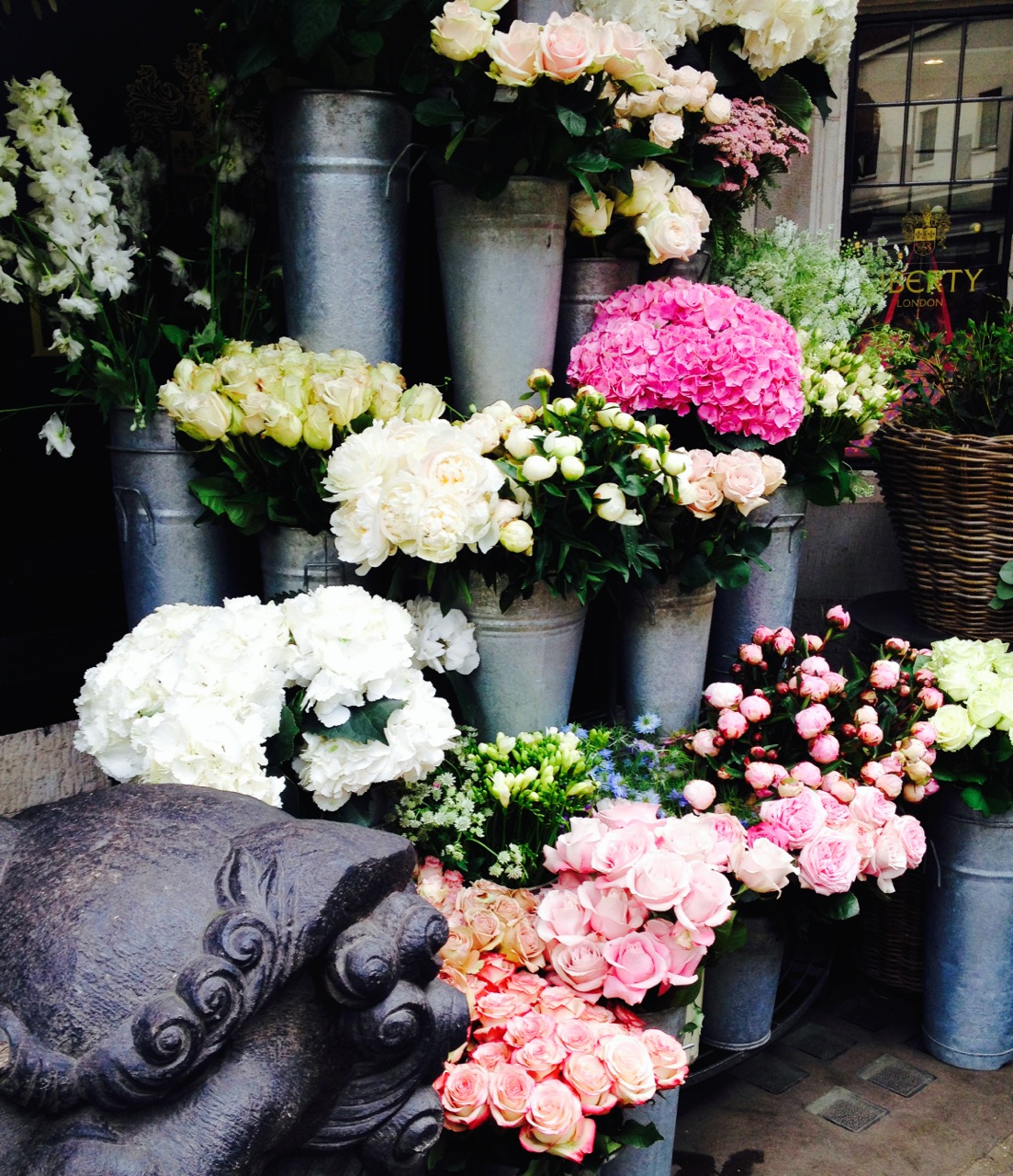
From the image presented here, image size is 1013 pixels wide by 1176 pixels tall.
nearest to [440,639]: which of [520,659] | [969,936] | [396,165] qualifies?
[520,659]

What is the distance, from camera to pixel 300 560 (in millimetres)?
2129

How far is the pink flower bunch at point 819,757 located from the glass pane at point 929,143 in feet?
7.38

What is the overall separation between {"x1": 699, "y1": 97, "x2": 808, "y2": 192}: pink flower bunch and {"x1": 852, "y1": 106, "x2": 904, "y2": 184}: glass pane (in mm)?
1618

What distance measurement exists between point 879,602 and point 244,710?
2.07 m

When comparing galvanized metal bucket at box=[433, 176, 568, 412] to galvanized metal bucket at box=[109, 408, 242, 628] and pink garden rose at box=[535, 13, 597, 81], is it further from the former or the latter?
galvanized metal bucket at box=[109, 408, 242, 628]

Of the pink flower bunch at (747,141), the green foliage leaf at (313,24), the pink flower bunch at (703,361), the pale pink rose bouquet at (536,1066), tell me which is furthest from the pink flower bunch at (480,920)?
the pink flower bunch at (747,141)

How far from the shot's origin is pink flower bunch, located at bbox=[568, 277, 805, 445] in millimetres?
2178

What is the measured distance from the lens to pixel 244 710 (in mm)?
1636

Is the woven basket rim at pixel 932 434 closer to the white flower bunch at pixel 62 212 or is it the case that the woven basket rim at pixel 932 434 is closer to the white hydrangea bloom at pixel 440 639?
the white hydrangea bloom at pixel 440 639

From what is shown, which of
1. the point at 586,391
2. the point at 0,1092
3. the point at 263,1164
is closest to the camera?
the point at 0,1092

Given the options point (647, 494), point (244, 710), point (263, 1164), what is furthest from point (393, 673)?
point (263, 1164)

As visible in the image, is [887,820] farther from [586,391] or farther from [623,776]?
[586,391]

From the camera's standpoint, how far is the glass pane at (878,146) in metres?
3.97

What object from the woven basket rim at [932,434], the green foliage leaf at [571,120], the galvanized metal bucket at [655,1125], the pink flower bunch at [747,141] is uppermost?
the pink flower bunch at [747,141]
